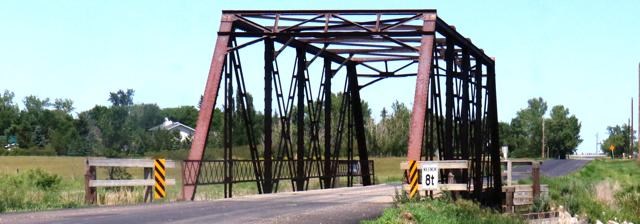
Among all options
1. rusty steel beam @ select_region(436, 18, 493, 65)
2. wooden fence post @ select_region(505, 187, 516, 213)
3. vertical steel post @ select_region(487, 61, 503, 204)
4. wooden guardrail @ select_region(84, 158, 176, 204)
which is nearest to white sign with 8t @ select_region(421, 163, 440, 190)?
wooden guardrail @ select_region(84, 158, 176, 204)

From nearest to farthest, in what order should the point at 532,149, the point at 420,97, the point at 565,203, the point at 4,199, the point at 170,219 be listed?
the point at 170,219, the point at 4,199, the point at 420,97, the point at 565,203, the point at 532,149

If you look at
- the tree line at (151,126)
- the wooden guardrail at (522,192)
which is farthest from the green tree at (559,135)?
the wooden guardrail at (522,192)

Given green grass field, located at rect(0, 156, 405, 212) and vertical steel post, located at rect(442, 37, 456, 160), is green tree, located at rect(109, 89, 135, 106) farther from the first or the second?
vertical steel post, located at rect(442, 37, 456, 160)

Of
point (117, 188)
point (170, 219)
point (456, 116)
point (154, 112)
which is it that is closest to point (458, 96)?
point (456, 116)

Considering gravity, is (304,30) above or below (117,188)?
above

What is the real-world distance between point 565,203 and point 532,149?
367ft

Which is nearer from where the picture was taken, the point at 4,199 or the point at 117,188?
the point at 4,199

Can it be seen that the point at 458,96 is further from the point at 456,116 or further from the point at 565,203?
the point at 565,203

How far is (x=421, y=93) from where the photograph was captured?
88.9 ft

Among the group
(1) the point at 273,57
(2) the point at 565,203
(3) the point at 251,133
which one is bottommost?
(2) the point at 565,203

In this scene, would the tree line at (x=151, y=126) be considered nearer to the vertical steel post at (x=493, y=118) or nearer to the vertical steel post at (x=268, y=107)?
the vertical steel post at (x=268, y=107)

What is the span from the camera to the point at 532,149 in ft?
479

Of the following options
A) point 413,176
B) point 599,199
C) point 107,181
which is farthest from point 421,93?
point 599,199

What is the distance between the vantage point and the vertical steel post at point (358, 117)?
40875 mm
